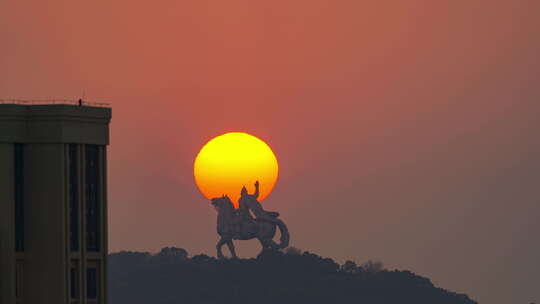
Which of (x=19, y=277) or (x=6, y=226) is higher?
(x=6, y=226)

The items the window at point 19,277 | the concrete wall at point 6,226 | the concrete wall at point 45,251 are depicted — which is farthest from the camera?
the concrete wall at point 45,251

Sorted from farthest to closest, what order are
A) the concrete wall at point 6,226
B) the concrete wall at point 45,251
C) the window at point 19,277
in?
the concrete wall at point 45,251
the window at point 19,277
the concrete wall at point 6,226

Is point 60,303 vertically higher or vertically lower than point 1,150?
lower

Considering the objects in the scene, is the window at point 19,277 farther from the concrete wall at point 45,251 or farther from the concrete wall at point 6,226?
the concrete wall at point 6,226

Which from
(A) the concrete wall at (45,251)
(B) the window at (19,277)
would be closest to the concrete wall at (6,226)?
(B) the window at (19,277)

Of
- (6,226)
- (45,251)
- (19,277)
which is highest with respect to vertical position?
(6,226)

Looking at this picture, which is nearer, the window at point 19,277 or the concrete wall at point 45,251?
the window at point 19,277

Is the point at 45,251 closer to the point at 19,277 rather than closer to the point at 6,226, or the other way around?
the point at 19,277

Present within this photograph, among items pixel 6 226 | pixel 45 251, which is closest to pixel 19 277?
pixel 45 251

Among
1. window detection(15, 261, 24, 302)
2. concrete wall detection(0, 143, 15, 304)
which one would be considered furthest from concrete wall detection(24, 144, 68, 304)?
concrete wall detection(0, 143, 15, 304)

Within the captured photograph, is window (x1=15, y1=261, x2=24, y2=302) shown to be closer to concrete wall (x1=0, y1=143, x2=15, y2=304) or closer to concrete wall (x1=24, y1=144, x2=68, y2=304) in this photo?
concrete wall (x1=24, y1=144, x2=68, y2=304)

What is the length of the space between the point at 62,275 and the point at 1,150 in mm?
11253

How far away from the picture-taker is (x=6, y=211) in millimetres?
198625

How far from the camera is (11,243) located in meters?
198
